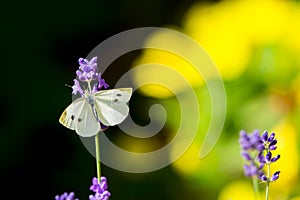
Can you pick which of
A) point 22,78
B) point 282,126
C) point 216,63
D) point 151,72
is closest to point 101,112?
point 282,126

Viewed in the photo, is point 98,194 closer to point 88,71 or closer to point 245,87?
point 88,71

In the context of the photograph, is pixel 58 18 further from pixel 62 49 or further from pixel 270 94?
pixel 270 94

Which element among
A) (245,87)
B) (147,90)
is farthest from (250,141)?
(147,90)

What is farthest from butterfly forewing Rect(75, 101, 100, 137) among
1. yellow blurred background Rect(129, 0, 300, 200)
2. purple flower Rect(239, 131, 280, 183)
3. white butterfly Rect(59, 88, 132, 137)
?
yellow blurred background Rect(129, 0, 300, 200)

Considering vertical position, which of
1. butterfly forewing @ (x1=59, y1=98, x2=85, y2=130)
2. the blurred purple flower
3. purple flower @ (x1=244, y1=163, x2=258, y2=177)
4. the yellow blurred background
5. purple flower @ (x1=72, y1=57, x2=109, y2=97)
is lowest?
A: the blurred purple flower

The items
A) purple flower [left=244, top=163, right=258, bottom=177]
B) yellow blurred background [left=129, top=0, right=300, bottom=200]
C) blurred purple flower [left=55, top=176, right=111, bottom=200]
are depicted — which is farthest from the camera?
yellow blurred background [left=129, top=0, right=300, bottom=200]

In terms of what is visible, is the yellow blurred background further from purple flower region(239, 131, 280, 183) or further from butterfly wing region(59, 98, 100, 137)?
butterfly wing region(59, 98, 100, 137)

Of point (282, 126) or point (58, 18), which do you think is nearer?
point (282, 126)

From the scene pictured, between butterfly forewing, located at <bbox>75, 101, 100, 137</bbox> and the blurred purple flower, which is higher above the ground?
butterfly forewing, located at <bbox>75, 101, 100, 137</bbox>
